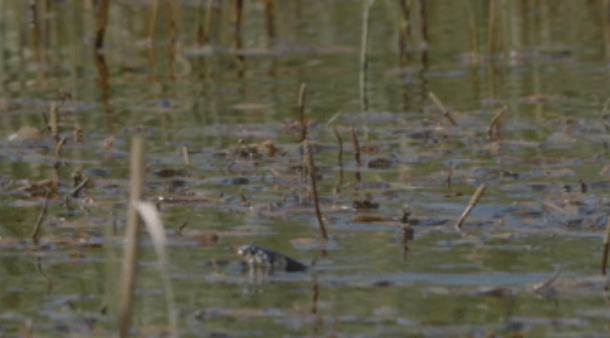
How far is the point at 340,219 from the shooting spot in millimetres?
5059

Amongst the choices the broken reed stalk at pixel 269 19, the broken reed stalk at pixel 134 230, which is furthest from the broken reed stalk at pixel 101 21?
the broken reed stalk at pixel 134 230

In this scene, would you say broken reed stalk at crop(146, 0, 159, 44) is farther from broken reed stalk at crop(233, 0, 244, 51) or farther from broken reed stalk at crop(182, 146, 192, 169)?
broken reed stalk at crop(182, 146, 192, 169)

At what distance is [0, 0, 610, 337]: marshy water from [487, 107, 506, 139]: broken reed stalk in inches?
0.5

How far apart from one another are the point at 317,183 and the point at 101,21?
5.34 meters

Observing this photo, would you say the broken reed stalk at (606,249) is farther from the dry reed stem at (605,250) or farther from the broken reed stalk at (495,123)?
the broken reed stalk at (495,123)

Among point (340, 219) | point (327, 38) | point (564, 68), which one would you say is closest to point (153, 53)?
point (327, 38)

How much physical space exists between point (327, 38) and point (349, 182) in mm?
6612

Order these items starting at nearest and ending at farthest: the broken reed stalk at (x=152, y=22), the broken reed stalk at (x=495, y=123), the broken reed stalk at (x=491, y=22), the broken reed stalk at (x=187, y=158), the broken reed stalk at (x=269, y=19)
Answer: the broken reed stalk at (x=187, y=158), the broken reed stalk at (x=495, y=123), the broken reed stalk at (x=491, y=22), the broken reed stalk at (x=152, y=22), the broken reed stalk at (x=269, y=19)

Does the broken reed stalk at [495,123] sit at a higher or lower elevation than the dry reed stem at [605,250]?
higher

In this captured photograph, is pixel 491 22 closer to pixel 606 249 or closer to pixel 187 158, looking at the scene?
pixel 187 158

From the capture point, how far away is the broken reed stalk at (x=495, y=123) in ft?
22.7

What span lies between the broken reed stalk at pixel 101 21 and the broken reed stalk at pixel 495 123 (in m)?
4.00

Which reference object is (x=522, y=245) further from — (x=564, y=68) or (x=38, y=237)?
(x=564, y=68)

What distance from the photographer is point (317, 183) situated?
5.88m
